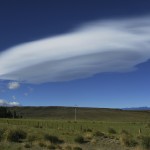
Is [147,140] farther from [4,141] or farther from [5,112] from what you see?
[5,112]

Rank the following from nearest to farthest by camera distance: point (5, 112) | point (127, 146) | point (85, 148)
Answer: point (85, 148) → point (127, 146) → point (5, 112)

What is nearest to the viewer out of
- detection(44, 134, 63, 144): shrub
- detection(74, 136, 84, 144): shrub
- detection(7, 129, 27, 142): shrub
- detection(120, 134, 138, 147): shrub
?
detection(7, 129, 27, 142): shrub

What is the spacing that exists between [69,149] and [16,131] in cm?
1035

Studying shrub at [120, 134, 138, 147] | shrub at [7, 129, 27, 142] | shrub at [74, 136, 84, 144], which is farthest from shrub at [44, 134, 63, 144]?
shrub at [120, 134, 138, 147]

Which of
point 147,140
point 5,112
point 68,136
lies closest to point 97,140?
point 68,136

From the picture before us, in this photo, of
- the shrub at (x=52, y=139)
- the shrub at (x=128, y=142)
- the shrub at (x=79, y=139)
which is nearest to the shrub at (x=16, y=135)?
the shrub at (x=52, y=139)

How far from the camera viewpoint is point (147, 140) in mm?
40062

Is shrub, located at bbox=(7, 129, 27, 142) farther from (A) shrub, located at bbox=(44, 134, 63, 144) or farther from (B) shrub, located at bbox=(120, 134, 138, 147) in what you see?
(B) shrub, located at bbox=(120, 134, 138, 147)

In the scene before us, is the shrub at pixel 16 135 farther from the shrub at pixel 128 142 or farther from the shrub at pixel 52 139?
the shrub at pixel 128 142

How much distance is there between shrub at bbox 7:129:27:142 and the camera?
42581 millimetres

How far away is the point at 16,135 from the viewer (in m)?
43.5

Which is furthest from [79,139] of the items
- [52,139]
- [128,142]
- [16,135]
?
[16,135]

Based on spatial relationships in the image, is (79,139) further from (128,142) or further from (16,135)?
(16,135)

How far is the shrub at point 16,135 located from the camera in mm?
42581
